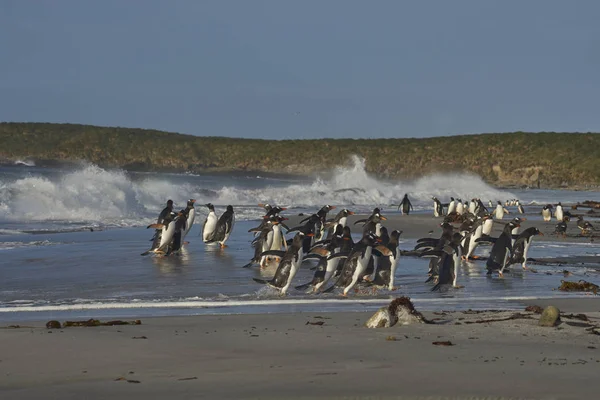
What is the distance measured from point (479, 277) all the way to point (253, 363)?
7547 millimetres

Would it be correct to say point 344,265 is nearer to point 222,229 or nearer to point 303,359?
point 303,359

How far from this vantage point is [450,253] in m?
12.2

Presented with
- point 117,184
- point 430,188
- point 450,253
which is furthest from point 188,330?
point 430,188

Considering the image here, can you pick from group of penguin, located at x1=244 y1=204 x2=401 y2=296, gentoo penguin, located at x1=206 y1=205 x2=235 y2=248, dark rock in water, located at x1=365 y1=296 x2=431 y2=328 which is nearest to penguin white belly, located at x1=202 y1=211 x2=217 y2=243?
gentoo penguin, located at x1=206 y1=205 x2=235 y2=248

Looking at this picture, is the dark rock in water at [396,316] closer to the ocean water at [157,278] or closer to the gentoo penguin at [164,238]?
the ocean water at [157,278]

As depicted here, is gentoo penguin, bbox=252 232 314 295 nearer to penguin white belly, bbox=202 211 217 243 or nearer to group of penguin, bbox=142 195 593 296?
group of penguin, bbox=142 195 593 296

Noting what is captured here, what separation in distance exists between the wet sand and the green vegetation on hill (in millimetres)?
92444

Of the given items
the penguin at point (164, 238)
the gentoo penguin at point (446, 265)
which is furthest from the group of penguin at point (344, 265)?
the penguin at point (164, 238)

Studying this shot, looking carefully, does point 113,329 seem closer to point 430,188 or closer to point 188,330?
point 188,330

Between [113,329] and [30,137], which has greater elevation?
[30,137]

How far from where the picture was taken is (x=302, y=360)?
6.48 meters

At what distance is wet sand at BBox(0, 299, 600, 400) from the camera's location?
5.48 metres

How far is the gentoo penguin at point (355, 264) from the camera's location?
1148 cm

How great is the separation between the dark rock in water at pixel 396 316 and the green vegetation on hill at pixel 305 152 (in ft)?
302
